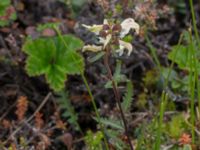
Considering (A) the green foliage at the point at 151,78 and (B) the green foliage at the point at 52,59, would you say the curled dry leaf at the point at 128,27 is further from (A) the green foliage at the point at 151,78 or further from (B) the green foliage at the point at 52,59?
(A) the green foliage at the point at 151,78

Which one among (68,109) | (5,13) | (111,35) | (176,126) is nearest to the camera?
(111,35)

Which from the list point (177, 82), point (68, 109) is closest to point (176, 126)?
point (177, 82)

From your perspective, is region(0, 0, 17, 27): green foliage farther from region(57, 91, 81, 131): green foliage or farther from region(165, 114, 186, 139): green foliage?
region(165, 114, 186, 139): green foliage

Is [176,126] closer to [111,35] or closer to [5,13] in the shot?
[111,35]

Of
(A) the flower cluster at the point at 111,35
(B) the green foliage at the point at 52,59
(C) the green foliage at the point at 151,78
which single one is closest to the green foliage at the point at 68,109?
(B) the green foliage at the point at 52,59

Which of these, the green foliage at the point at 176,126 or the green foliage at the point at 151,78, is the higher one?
the green foliage at the point at 151,78

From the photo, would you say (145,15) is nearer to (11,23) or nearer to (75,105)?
(75,105)

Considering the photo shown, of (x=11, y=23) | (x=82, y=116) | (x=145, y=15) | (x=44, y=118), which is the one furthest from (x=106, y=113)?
(x=11, y=23)
